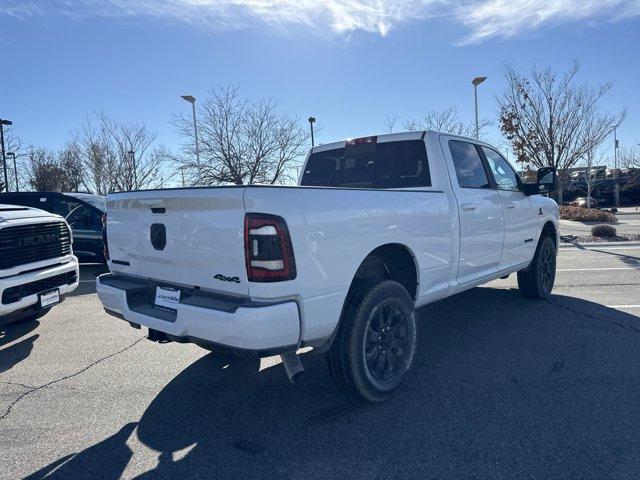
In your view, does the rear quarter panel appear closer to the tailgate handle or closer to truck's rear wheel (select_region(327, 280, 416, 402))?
truck's rear wheel (select_region(327, 280, 416, 402))

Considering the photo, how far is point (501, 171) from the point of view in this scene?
5430 millimetres

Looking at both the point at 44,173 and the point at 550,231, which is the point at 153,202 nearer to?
the point at 550,231

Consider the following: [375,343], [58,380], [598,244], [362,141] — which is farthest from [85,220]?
[598,244]

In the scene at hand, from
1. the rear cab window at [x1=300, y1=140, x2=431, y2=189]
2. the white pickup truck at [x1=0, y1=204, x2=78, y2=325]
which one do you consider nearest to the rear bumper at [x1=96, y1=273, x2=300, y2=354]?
the rear cab window at [x1=300, y1=140, x2=431, y2=189]

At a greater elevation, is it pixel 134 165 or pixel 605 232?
pixel 134 165

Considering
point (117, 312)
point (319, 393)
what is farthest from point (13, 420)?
point (319, 393)

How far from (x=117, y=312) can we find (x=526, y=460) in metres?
2.87

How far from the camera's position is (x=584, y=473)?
8.27 feet

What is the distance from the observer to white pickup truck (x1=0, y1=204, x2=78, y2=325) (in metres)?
4.68

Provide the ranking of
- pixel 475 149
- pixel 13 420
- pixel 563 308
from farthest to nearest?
pixel 563 308, pixel 475 149, pixel 13 420

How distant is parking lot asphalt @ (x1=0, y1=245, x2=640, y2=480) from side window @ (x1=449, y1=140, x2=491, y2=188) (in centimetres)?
156

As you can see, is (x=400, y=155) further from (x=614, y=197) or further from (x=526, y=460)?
(x=614, y=197)

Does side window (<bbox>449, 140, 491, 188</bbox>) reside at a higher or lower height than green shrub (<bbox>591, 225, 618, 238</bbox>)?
higher

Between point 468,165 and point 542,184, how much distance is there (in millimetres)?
1414
